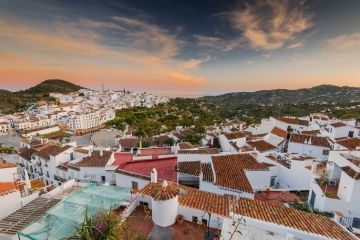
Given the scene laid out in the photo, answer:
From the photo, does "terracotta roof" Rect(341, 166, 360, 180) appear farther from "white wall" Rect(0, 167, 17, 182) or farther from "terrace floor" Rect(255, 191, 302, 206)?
"white wall" Rect(0, 167, 17, 182)

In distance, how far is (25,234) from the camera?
6.75 m

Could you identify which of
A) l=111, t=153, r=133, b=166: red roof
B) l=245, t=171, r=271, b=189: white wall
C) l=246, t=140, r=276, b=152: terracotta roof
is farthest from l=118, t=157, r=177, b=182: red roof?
l=246, t=140, r=276, b=152: terracotta roof

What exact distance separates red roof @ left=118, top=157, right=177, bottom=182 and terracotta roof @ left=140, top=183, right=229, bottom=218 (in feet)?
16.7

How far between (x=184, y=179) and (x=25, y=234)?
885cm

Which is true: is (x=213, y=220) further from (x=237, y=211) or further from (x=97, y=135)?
(x=97, y=135)

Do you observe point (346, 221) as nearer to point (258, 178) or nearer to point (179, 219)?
point (258, 178)

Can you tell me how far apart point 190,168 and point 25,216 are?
9383mm

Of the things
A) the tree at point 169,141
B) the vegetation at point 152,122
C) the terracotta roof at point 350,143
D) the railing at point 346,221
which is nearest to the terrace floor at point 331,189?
the railing at point 346,221

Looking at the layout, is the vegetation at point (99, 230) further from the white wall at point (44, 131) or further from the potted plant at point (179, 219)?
the white wall at point (44, 131)

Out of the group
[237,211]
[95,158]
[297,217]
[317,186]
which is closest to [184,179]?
[237,211]

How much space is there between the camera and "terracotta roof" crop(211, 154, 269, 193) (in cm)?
1138

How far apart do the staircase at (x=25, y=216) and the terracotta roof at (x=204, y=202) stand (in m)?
5.45

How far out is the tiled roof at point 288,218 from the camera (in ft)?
23.1

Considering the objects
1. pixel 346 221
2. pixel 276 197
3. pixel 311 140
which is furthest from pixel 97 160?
pixel 311 140
